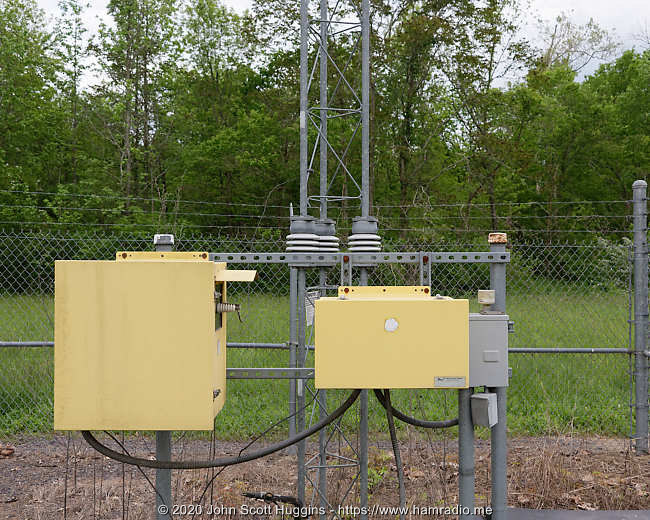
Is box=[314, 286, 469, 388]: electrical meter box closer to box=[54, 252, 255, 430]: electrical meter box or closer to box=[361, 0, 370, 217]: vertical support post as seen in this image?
box=[54, 252, 255, 430]: electrical meter box

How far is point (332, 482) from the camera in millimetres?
4824

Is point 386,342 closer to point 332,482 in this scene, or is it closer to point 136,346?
point 136,346

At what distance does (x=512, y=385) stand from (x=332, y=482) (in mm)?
3188

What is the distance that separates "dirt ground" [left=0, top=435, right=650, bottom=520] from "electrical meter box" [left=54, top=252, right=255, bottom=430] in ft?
5.54

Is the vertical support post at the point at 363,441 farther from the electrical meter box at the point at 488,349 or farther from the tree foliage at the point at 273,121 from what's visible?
the tree foliage at the point at 273,121

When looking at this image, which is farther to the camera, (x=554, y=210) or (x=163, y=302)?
(x=554, y=210)

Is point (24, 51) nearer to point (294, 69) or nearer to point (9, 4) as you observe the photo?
point (9, 4)

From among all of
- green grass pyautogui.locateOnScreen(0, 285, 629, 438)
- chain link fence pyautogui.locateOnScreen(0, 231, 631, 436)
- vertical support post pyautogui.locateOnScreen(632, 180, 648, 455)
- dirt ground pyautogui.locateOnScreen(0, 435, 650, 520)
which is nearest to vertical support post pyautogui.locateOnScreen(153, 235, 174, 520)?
dirt ground pyautogui.locateOnScreen(0, 435, 650, 520)

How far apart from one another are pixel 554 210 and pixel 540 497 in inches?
692

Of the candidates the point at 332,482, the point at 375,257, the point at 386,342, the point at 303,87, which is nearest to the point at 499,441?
the point at 386,342

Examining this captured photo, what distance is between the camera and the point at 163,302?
2.40 meters

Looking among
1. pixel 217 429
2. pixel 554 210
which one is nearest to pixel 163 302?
pixel 217 429

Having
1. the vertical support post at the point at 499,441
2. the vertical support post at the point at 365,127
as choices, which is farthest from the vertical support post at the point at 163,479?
the vertical support post at the point at 365,127

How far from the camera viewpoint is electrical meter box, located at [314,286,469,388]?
7.64 feet
